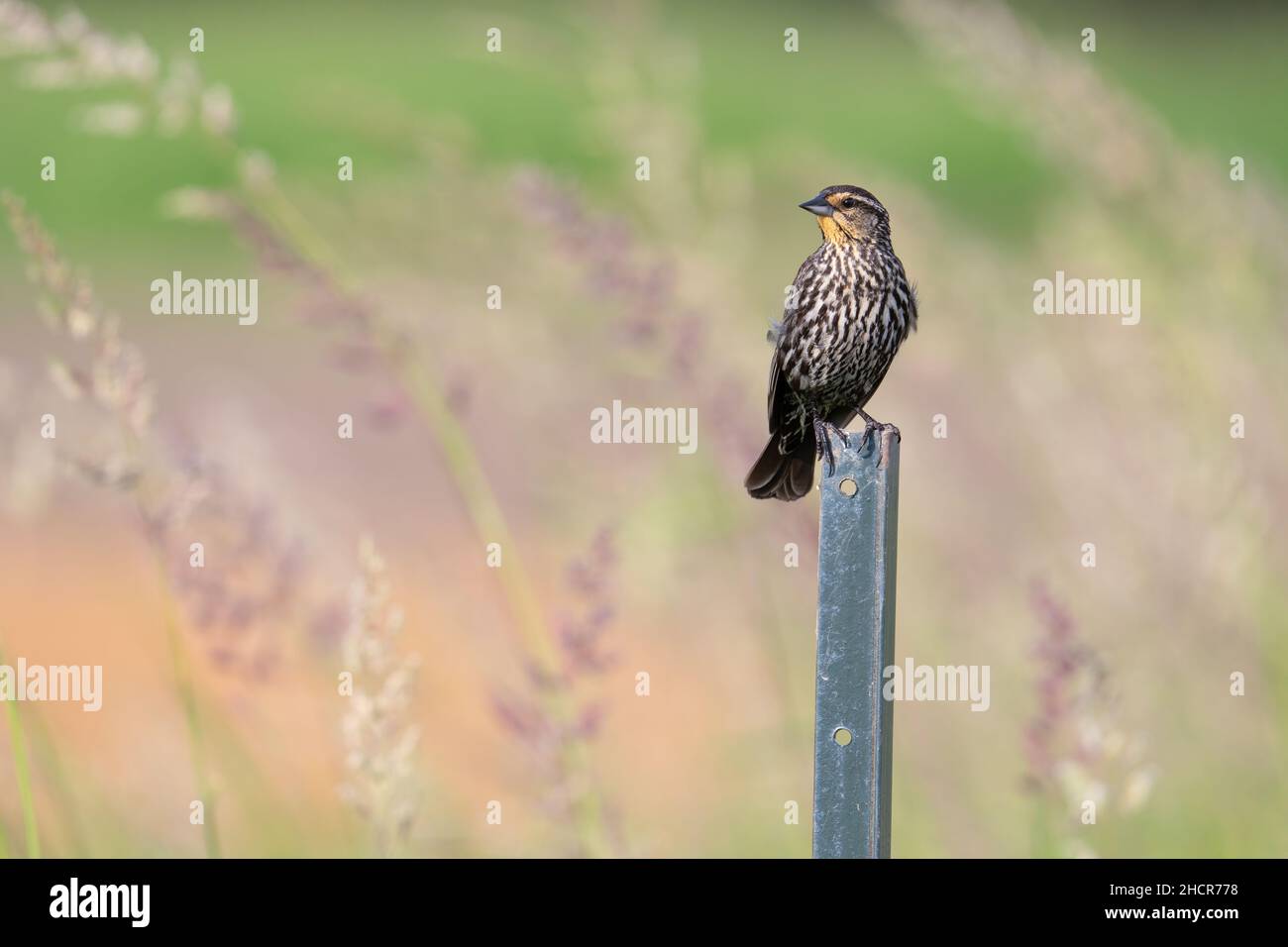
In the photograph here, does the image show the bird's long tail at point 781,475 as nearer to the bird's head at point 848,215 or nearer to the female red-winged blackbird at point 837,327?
the female red-winged blackbird at point 837,327

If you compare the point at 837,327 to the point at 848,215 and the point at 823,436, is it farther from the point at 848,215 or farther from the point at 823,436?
the point at 823,436

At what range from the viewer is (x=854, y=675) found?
1.72 meters

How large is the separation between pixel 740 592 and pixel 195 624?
4.52ft

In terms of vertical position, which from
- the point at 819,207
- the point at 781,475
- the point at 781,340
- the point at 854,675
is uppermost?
the point at 819,207

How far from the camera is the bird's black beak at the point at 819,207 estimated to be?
3017 millimetres

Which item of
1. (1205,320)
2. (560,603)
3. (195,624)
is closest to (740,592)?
(1205,320)

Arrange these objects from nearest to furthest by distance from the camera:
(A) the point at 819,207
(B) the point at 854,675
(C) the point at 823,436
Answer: (B) the point at 854,675
(C) the point at 823,436
(A) the point at 819,207

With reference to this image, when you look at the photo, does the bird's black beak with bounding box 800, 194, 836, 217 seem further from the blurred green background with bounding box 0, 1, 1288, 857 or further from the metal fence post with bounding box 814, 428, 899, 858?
the metal fence post with bounding box 814, 428, 899, 858

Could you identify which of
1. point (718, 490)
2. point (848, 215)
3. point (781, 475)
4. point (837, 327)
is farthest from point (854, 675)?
point (848, 215)

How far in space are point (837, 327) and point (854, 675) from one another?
1.30m

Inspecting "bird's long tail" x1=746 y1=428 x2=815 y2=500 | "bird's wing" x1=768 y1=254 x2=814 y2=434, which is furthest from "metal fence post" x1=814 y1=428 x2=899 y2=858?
"bird's wing" x1=768 y1=254 x2=814 y2=434

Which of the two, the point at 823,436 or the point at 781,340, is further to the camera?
the point at 781,340

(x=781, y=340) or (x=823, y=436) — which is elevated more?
(x=781, y=340)

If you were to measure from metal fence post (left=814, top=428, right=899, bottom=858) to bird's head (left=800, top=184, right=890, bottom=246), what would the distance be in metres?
1.41
